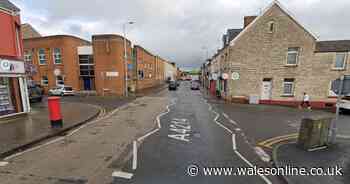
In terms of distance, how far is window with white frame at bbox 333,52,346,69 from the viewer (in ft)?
48.0

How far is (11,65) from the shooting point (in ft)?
29.6

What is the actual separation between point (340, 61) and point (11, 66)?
24.5 m

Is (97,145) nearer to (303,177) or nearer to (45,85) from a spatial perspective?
(303,177)

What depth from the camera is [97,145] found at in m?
6.22

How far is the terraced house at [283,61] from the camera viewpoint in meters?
15.1

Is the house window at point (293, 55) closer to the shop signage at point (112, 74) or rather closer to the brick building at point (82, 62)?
the brick building at point (82, 62)

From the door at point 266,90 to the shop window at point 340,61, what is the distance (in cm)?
559

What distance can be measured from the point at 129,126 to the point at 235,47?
43.2ft

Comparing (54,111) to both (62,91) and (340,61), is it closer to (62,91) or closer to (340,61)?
(62,91)

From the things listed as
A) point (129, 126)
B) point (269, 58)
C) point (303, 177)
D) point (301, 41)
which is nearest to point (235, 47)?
point (269, 58)

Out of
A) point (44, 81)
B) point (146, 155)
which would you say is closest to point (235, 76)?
point (146, 155)

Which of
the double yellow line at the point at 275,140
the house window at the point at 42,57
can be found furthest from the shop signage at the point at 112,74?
the double yellow line at the point at 275,140

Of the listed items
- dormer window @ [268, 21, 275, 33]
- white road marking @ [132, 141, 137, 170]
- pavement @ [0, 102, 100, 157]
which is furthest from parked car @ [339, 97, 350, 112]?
A: pavement @ [0, 102, 100, 157]

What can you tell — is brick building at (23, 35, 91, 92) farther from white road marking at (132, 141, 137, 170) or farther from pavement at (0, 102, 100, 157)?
white road marking at (132, 141, 137, 170)
